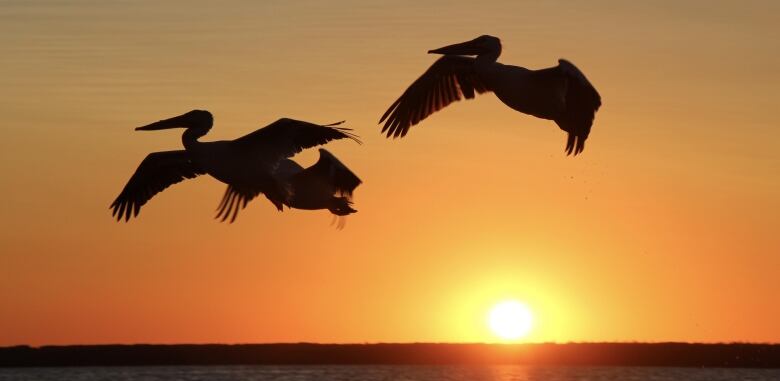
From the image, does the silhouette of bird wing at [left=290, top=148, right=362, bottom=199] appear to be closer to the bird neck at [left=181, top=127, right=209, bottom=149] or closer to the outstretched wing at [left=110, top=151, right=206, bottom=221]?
the bird neck at [left=181, top=127, right=209, bottom=149]

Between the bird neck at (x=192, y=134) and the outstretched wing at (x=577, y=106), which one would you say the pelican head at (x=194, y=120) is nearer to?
the bird neck at (x=192, y=134)

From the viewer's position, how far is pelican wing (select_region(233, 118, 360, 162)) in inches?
770

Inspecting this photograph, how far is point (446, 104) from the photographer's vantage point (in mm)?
23203

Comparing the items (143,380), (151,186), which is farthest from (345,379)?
(151,186)

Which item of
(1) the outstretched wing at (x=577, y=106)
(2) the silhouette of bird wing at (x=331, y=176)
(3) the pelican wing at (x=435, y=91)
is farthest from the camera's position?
(3) the pelican wing at (x=435, y=91)

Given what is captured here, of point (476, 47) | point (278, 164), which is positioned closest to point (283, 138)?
point (278, 164)

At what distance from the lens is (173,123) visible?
2069 centimetres

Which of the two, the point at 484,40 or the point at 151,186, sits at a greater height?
the point at 484,40

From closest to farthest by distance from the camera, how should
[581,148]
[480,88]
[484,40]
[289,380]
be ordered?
1. [581,148]
2. [484,40]
3. [480,88]
4. [289,380]

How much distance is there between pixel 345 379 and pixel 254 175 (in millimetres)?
75319

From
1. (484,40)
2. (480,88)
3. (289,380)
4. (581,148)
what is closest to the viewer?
(581,148)

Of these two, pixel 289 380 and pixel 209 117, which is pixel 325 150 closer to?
pixel 209 117

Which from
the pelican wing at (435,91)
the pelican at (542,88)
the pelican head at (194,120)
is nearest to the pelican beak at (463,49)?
the pelican at (542,88)

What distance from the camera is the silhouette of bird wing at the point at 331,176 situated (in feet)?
64.2
